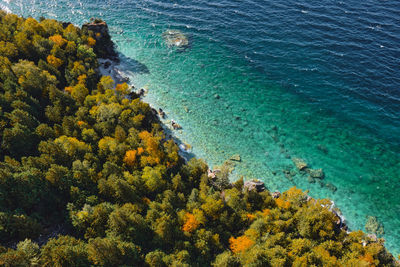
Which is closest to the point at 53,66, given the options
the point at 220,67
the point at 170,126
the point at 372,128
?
the point at 170,126

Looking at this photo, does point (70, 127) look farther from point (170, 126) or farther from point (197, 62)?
point (197, 62)

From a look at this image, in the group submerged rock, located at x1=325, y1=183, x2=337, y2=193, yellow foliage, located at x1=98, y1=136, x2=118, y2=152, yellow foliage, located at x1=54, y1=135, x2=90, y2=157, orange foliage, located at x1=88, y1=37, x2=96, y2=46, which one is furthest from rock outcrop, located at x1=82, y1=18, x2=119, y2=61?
submerged rock, located at x1=325, y1=183, x2=337, y2=193

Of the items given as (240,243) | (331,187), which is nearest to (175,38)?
(331,187)

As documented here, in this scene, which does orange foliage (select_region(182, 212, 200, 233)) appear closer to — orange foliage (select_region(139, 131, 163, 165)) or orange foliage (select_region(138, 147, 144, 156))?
orange foliage (select_region(139, 131, 163, 165))

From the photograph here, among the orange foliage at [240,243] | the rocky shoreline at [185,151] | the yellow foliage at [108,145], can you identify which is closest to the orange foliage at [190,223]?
the orange foliage at [240,243]

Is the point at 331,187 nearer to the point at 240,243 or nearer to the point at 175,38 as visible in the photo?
the point at 240,243

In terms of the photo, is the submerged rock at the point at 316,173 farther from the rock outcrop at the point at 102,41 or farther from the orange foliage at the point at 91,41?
the orange foliage at the point at 91,41
